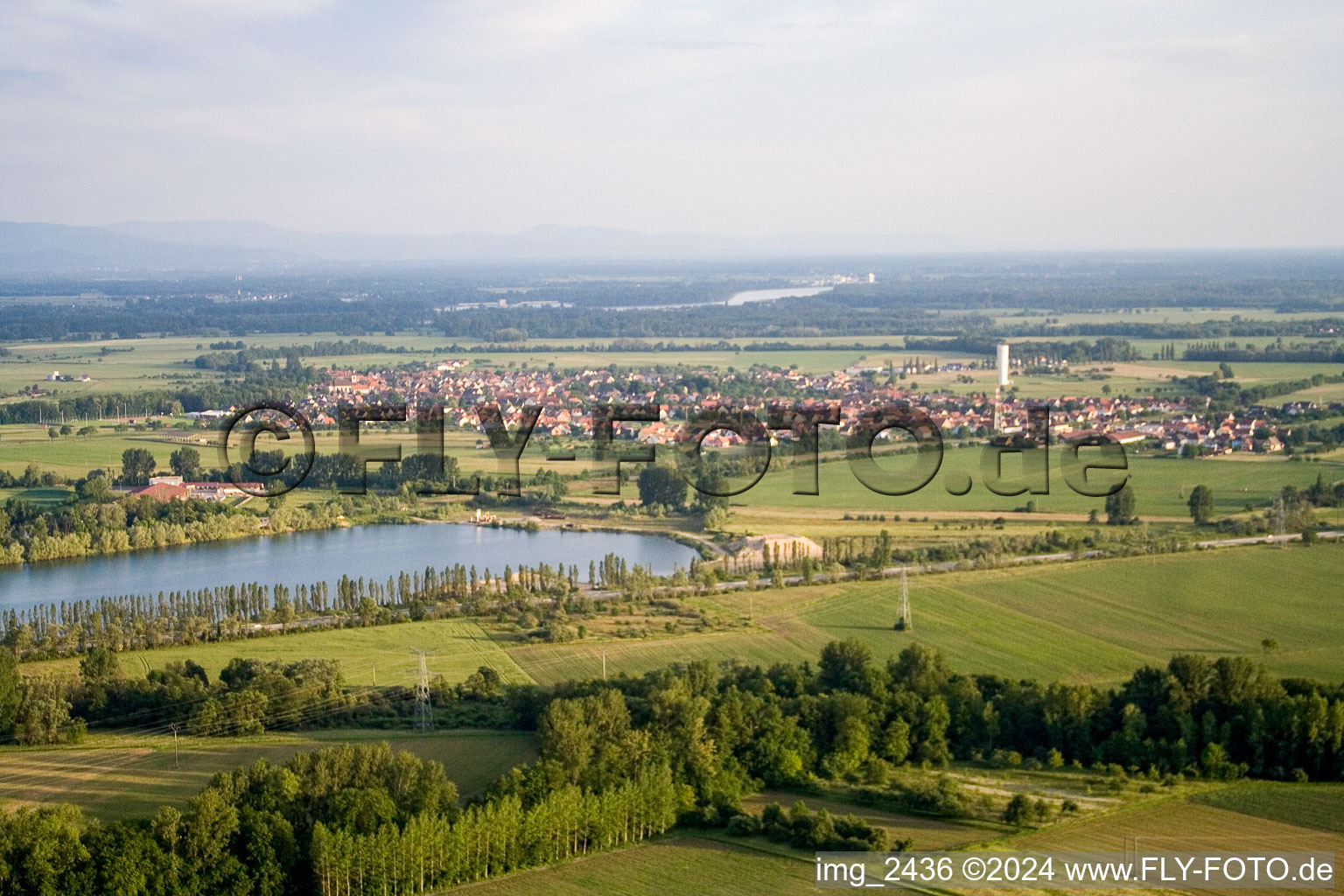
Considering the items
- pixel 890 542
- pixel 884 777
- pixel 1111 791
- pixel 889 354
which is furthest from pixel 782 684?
pixel 889 354

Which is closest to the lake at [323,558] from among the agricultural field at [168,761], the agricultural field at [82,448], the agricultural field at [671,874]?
the agricultural field at [168,761]

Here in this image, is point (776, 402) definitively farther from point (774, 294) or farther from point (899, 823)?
point (774, 294)

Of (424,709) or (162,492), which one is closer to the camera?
(424,709)

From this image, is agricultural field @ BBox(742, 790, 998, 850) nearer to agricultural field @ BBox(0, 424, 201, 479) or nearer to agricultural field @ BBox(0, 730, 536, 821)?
agricultural field @ BBox(0, 730, 536, 821)

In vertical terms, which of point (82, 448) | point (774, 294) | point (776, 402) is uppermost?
point (774, 294)

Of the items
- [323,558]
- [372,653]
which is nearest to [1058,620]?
[372,653]

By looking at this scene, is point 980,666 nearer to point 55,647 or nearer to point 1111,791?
point 1111,791

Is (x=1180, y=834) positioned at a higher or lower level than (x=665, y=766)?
lower
